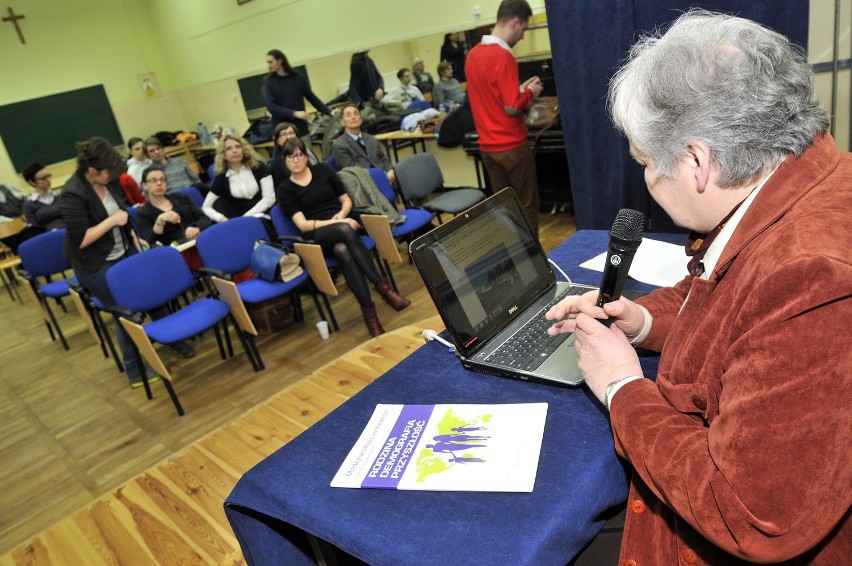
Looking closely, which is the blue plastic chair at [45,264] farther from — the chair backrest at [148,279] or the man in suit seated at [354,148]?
the man in suit seated at [354,148]

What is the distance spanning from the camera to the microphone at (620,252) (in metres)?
1.07

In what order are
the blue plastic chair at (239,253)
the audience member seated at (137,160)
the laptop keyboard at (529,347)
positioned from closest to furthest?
the laptop keyboard at (529,347) → the blue plastic chair at (239,253) → the audience member seated at (137,160)

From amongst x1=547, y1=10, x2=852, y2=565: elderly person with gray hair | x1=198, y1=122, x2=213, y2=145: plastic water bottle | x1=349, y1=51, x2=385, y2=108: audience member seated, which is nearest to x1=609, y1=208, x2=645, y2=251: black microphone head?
x1=547, y1=10, x2=852, y2=565: elderly person with gray hair

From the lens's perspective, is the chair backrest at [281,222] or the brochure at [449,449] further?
the chair backrest at [281,222]

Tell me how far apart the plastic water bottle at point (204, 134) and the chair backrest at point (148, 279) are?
679 centimetres

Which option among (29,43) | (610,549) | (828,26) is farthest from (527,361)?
(29,43)

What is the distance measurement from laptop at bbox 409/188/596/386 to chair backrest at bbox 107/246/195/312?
264 centimetres

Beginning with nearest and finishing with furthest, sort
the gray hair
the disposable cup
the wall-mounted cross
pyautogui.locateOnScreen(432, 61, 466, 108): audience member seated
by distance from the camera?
the gray hair
the disposable cup
pyautogui.locateOnScreen(432, 61, 466, 108): audience member seated
the wall-mounted cross

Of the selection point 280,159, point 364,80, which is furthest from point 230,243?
point 364,80

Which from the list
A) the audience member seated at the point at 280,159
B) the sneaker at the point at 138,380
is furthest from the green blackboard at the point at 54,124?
the sneaker at the point at 138,380

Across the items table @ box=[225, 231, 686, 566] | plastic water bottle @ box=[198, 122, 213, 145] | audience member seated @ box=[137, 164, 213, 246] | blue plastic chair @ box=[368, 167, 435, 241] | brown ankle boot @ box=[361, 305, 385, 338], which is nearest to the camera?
table @ box=[225, 231, 686, 566]

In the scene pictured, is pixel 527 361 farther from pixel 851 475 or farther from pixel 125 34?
pixel 125 34

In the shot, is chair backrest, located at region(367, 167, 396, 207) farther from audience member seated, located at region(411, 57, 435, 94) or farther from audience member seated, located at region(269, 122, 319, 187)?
audience member seated, located at region(411, 57, 435, 94)

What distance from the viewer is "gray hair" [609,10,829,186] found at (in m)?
0.76
